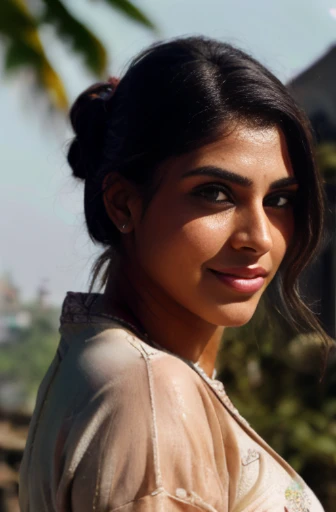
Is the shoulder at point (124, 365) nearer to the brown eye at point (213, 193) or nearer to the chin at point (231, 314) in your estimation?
the chin at point (231, 314)

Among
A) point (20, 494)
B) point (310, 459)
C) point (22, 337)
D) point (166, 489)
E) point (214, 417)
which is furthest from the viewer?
point (22, 337)

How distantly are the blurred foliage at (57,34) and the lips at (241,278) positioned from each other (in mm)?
5221

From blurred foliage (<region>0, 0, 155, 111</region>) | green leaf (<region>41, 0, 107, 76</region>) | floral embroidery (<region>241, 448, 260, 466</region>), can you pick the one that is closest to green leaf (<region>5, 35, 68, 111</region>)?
blurred foliage (<region>0, 0, 155, 111</region>)

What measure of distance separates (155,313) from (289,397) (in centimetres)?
436

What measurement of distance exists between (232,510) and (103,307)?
39cm


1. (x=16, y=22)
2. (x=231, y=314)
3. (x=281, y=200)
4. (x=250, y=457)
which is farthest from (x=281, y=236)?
(x=16, y=22)

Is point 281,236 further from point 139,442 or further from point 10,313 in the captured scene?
point 10,313

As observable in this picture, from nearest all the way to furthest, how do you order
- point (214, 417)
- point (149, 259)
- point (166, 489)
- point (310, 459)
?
1. point (166, 489)
2. point (214, 417)
3. point (149, 259)
4. point (310, 459)

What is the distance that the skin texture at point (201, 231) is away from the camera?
1.23 metres

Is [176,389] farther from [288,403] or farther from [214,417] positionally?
[288,403]

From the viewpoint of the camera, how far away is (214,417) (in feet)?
3.87

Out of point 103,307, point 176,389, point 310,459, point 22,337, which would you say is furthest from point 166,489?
point 22,337

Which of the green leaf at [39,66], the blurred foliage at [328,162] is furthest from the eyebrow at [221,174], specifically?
the green leaf at [39,66]

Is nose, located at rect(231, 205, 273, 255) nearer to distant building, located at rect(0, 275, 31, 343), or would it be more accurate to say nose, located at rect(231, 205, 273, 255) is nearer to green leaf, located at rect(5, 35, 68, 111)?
green leaf, located at rect(5, 35, 68, 111)
